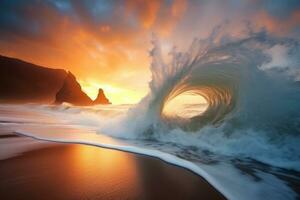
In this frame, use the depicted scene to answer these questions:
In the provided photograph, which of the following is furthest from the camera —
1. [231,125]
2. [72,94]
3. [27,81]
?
[27,81]

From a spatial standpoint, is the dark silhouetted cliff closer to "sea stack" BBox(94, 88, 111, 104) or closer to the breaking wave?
"sea stack" BBox(94, 88, 111, 104)

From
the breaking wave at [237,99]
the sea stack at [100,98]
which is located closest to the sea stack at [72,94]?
the sea stack at [100,98]

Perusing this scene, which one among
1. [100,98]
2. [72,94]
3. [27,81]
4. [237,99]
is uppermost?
[27,81]

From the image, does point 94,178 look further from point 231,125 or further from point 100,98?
point 100,98

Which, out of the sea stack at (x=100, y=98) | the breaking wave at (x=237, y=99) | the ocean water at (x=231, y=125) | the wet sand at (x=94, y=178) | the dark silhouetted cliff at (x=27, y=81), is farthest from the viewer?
the sea stack at (x=100, y=98)

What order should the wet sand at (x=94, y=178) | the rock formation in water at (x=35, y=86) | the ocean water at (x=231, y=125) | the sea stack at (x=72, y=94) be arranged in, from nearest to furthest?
1. the wet sand at (x=94, y=178)
2. the ocean water at (x=231, y=125)
3. the sea stack at (x=72, y=94)
4. the rock formation in water at (x=35, y=86)

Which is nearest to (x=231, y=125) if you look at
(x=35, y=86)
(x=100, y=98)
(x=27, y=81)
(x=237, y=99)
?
(x=237, y=99)

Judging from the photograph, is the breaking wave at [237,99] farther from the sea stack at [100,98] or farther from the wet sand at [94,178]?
the sea stack at [100,98]
